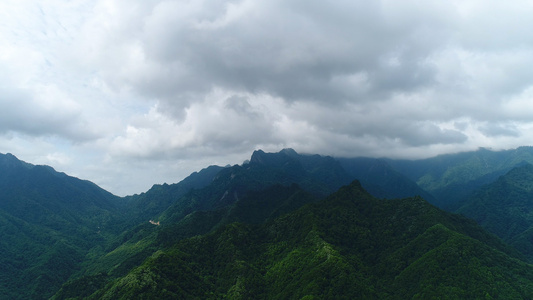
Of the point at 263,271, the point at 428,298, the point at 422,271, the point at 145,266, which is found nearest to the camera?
the point at 428,298

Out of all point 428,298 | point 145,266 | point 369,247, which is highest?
point 145,266

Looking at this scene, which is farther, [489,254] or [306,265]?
[306,265]

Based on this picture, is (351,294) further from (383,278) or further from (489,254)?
(489,254)

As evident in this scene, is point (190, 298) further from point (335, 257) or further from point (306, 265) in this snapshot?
point (335, 257)

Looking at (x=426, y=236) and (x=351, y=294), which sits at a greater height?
(x=426, y=236)

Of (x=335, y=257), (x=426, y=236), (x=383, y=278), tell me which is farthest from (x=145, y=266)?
(x=426, y=236)

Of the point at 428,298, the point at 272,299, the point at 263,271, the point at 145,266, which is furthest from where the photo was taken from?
the point at 263,271

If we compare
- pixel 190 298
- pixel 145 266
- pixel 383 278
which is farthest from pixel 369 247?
pixel 145 266

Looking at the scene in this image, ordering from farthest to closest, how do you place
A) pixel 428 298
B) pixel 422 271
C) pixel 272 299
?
pixel 272 299, pixel 422 271, pixel 428 298

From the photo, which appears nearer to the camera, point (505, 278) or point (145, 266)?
point (505, 278)
